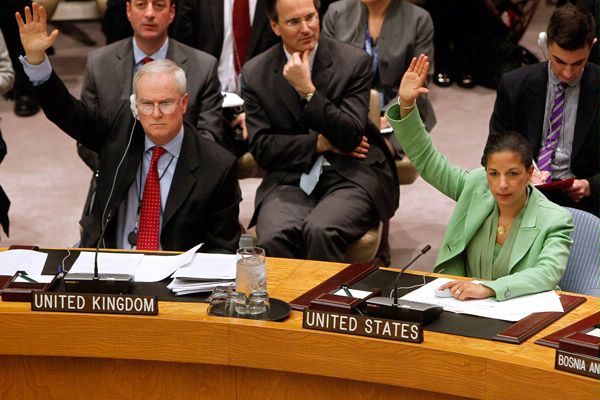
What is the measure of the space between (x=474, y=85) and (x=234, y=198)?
13.5ft

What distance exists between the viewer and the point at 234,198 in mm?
4199

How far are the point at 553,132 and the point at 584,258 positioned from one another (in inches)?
42.0

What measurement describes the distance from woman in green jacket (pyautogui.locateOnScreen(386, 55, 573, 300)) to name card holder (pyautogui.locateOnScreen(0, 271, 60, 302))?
3.98 ft

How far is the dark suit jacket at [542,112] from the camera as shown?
4.61 m

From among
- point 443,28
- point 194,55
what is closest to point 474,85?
point 443,28

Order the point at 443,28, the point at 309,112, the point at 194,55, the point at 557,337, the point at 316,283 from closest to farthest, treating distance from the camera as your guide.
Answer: the point at 557,337
the point at 316,283
the point at 309,112
the point at 194,55
the point at 443,28

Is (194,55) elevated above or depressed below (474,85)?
above

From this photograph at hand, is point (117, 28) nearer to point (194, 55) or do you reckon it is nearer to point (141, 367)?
point (194, 55)

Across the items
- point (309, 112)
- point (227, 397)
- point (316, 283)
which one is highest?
point (309, 112)

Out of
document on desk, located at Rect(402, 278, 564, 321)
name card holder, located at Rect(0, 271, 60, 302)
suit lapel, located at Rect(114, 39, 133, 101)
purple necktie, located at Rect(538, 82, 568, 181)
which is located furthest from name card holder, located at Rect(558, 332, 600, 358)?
suit lapel, located at Rect(114, 39, 133, 101)

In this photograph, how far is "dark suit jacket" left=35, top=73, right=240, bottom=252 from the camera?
4.11m

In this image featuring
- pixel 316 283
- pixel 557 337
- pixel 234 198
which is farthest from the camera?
pixel 234 198

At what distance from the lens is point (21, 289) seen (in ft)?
10.9

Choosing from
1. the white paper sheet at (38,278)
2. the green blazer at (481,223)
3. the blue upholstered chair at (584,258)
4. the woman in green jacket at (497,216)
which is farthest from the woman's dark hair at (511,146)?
the white paper sheet at (38,278)
